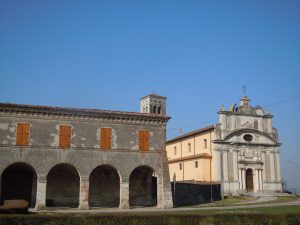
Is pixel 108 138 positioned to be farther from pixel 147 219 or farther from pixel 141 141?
pixel 147 219

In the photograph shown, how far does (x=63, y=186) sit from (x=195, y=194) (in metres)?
17.5

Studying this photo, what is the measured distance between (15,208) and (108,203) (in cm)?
1857

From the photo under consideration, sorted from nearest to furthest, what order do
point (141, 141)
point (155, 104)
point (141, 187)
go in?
point (141, 141)
point (141, 187)
point (155, 104)

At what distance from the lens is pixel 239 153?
53250mm

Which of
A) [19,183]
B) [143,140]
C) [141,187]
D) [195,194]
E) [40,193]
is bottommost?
[195,194]

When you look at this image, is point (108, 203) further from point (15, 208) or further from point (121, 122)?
A: point (15, 208)

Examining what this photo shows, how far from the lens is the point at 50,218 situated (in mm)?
17641

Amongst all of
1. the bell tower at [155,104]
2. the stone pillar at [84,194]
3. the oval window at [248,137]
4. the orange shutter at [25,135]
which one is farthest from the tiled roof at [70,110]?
the oval window at [248,137]

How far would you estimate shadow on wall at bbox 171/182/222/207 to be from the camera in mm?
45500

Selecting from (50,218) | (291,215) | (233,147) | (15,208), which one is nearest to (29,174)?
(15,208)

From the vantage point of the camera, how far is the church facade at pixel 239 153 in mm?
52031

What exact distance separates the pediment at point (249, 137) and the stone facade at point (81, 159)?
689 inches

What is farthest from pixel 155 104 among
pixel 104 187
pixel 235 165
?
pixel 235 165

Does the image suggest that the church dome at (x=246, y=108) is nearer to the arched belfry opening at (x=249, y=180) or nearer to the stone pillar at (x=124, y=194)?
the arched belfry opening at (x=249, y=180)
